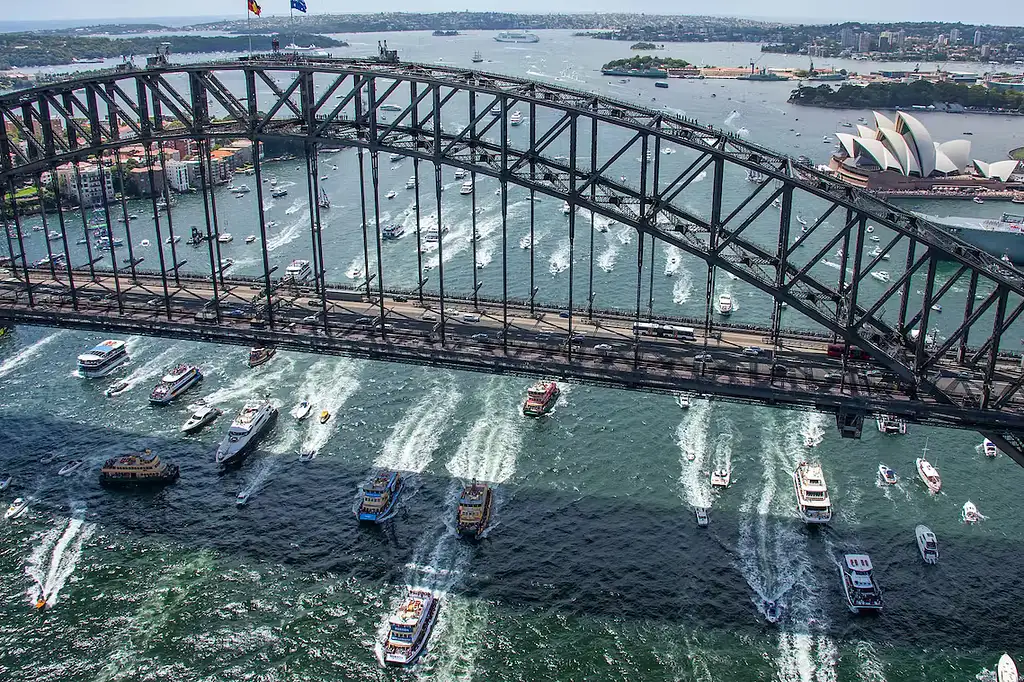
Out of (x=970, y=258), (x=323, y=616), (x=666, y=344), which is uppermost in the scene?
(x=970, y=258)

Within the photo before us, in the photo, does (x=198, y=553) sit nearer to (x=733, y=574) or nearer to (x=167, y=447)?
(x=167, y=447)

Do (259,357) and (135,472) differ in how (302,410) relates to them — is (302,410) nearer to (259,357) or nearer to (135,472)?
(259,357)

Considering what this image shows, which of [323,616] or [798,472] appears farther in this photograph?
[798,472]

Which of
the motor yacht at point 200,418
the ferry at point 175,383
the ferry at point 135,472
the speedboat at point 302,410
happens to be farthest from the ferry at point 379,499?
the ferry at point 175,383

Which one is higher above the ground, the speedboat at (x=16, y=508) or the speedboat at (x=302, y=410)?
the speedboat at (x=302, y=410)

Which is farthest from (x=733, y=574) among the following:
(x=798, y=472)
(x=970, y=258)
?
(x=970, y=258)

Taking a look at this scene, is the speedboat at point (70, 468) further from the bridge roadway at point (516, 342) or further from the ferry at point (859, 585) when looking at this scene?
the ferry at point (859, 585)

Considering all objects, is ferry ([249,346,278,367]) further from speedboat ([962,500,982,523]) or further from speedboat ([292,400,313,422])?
speedboat ([962,500,982,523])
